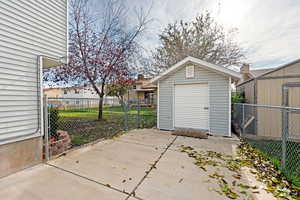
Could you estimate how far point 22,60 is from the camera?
3.02m

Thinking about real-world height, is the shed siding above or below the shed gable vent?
below

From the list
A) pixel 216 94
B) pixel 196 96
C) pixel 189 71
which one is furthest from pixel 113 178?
pixel 189 71

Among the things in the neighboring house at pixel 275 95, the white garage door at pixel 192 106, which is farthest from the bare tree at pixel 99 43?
the neighboring house at pixel 275 95

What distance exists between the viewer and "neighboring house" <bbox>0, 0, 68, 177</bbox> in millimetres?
2729

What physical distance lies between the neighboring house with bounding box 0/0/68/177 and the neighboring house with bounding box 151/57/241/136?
4.84 metres

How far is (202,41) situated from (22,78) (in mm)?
11767

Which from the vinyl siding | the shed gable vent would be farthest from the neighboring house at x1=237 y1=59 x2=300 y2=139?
the vinyl siding

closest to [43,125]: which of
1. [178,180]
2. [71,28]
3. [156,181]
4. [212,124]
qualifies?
[156,181]

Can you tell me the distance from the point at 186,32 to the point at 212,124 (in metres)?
8.57

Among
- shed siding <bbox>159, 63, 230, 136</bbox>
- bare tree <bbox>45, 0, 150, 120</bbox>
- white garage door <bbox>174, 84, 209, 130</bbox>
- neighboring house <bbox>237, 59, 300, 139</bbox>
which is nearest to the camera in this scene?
neighboring house <bbox>237, 59, 300, 139</bbox>

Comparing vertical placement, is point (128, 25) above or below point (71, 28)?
above

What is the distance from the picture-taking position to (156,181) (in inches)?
102

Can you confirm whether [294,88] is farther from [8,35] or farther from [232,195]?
[8,35]

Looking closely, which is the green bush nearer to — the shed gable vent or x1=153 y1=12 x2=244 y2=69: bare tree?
the shed gable vent
